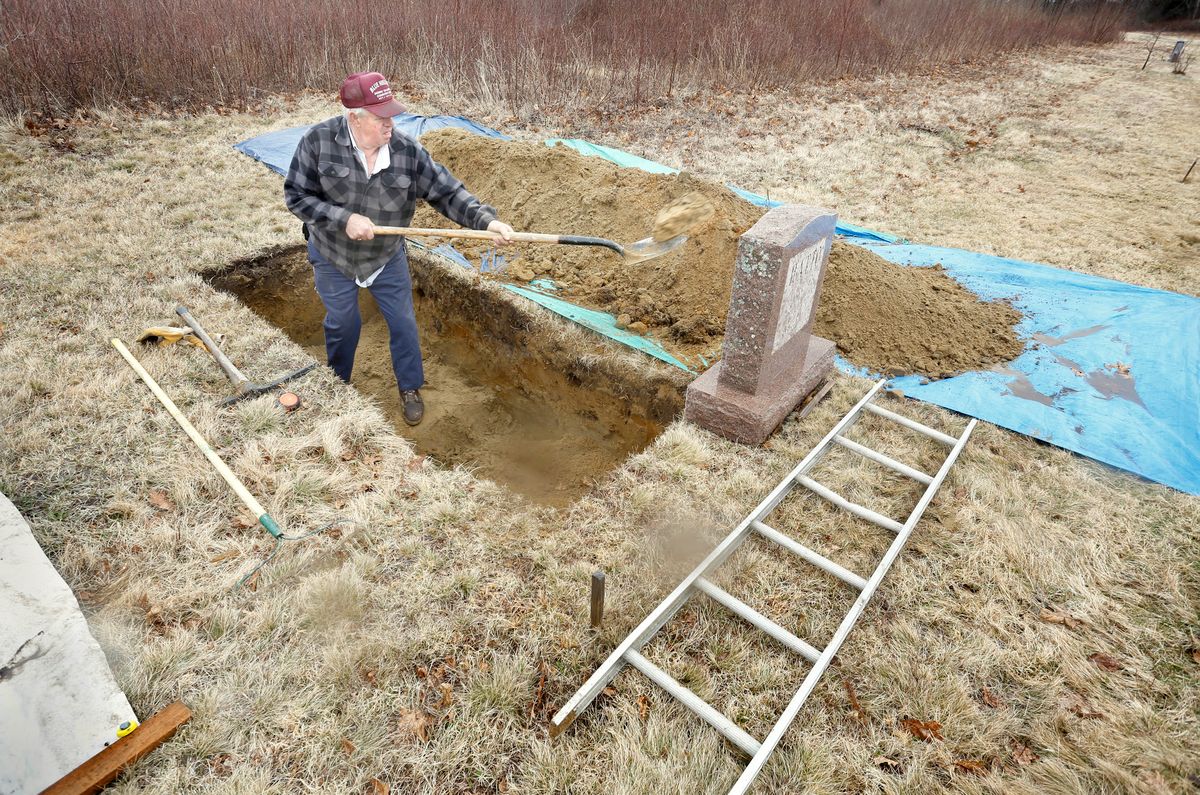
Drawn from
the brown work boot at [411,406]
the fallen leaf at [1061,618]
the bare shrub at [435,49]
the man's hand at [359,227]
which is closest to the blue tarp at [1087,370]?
the brown work boot at [411,406]

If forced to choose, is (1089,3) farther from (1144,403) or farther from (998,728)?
(998,728)

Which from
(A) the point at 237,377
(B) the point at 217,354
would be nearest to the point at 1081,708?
(A) the point at 237,377

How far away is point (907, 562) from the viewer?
3.10 meters

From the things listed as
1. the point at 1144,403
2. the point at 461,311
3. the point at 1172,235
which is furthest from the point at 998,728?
the point at 1172,235

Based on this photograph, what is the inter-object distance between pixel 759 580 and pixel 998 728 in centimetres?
107

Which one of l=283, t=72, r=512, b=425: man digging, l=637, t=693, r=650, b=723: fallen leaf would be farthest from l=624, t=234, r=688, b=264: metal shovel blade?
l=637, t=693, r=650, b=723: fallen leaf

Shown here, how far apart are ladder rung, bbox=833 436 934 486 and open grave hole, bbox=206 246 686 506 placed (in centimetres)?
115

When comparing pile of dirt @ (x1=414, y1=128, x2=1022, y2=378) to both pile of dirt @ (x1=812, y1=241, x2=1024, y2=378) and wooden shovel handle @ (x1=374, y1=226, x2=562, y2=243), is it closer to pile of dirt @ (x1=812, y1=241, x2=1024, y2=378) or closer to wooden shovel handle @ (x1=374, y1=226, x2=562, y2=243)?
pile of dirt @ (x1=812, y1=241, x2=1024, y2=378)

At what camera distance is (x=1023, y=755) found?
234 cm

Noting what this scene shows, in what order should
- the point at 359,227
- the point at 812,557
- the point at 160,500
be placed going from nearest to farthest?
the point at 812,557
the point at 160,500
the point at 359,227

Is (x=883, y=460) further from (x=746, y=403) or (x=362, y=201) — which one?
(x=362, y=201)

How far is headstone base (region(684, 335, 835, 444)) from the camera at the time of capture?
146 inches

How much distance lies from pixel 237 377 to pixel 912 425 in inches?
174

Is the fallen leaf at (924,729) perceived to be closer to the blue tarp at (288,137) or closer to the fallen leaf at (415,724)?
the fallen leaf at (415,724)
